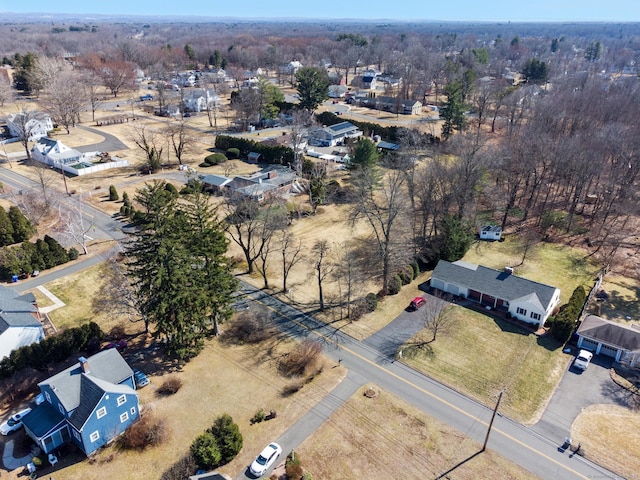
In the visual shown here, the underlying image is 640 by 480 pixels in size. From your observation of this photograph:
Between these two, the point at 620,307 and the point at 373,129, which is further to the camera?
the point at 373,129

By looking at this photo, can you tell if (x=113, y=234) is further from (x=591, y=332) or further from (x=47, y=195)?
(x=591, y=332)

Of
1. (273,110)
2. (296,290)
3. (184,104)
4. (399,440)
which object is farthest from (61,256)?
(184,104)

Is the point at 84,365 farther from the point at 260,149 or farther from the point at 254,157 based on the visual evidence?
the point at 260,149

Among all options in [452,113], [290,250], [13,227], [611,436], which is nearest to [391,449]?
[611,436]

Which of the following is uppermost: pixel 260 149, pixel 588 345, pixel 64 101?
pixel 64 101

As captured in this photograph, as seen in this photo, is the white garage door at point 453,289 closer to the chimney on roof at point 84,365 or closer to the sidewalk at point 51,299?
the chimney on roof at point 84,365

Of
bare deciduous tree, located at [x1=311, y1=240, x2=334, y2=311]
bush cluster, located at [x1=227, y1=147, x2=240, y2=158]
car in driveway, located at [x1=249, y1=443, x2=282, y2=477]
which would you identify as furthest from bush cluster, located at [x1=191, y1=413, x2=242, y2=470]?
bush cluster, located at [x1=227, y1=147, x2=240, y2=158]

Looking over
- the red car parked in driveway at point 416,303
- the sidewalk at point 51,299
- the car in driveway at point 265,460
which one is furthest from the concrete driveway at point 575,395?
the sidewalk at point 51,299
